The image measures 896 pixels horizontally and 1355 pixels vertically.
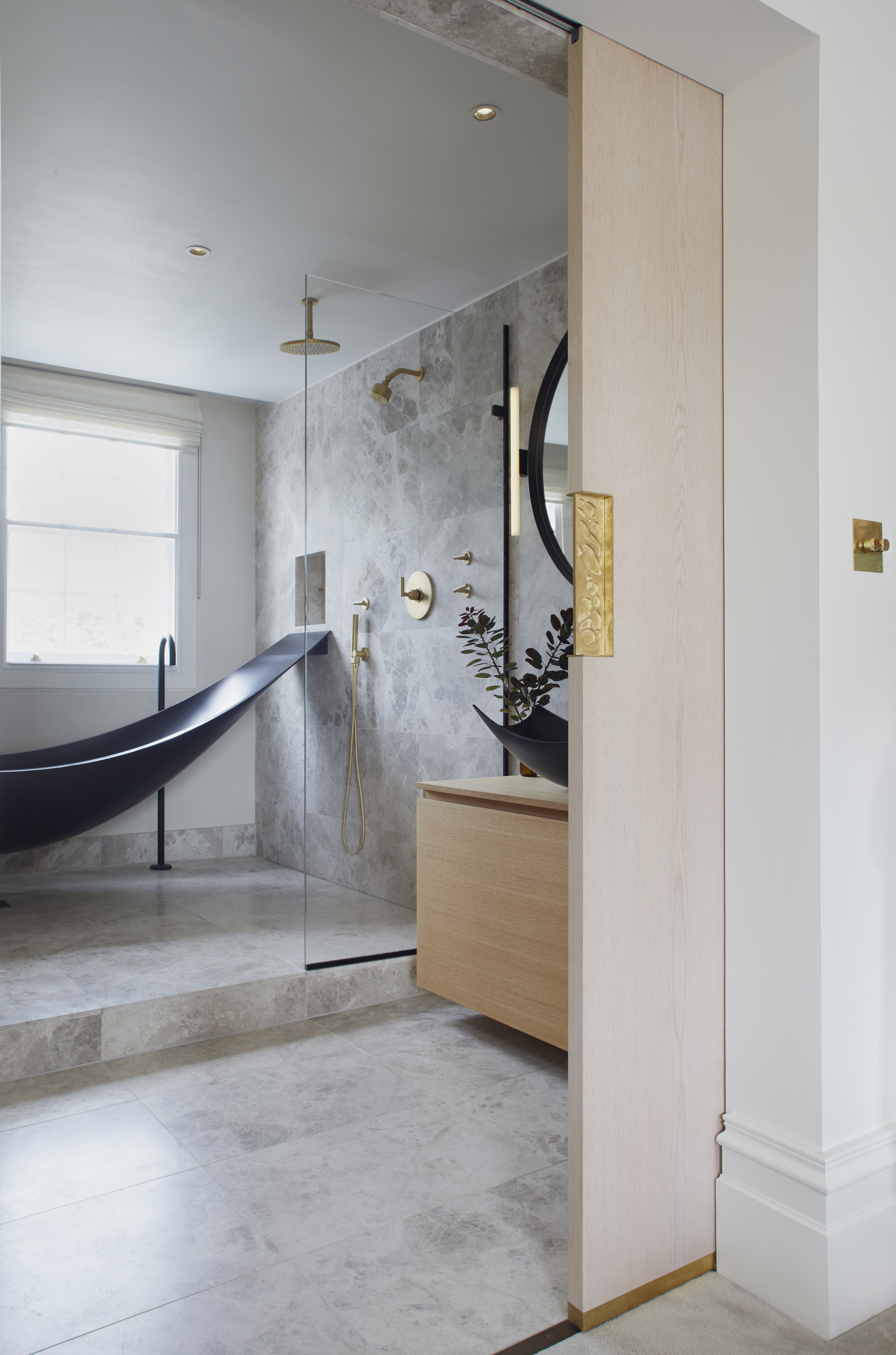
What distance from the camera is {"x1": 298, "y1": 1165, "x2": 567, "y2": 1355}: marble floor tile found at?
4.34 feet

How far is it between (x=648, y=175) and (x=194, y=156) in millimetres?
1558

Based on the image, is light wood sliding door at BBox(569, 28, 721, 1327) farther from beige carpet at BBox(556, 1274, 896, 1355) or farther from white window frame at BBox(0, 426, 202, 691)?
white window frame at BBox(0, 426, 202, 691)

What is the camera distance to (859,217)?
1448 millimetres

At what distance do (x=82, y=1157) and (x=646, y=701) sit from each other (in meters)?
1.43

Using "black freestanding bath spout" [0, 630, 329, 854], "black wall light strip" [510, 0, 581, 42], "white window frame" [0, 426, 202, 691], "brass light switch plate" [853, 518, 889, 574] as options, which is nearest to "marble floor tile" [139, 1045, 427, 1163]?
"black freestanding bath spout" [0, 630, 329, 854]

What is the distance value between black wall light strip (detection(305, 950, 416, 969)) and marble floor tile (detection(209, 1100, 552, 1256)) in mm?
755

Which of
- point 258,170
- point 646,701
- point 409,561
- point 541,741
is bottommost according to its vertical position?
point 541,741

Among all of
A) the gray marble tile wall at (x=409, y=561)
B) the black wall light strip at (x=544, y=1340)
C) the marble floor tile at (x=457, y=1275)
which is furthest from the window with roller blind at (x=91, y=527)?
the black wall light strip at (x=544, y=1340)

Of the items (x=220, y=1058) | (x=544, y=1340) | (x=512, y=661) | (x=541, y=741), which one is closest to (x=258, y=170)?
(x=512, y=661)

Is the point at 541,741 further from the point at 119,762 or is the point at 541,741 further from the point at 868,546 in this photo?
the point at 119,762

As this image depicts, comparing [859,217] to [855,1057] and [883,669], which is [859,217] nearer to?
[883,669]

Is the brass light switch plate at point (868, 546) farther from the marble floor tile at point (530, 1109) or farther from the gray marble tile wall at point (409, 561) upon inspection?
the gray marble tile wall at point (409, 561)

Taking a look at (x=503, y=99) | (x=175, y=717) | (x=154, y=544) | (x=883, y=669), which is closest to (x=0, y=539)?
(x=154, y=544)

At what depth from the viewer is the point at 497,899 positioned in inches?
93.7
